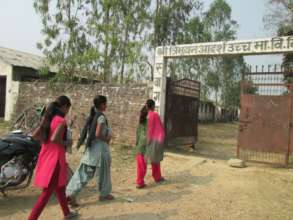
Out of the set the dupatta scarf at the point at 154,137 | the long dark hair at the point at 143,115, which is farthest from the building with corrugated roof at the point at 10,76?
the dupatta scarf at the point at 154,137

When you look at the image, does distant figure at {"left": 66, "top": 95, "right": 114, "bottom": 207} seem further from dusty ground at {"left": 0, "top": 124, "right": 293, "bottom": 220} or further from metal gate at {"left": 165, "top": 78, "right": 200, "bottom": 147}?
metal gate at {"left": 165, "top": 78, "right": 200, "bottom": 147}

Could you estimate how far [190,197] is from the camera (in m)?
5.67

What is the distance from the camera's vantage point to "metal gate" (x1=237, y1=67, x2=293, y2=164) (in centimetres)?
796

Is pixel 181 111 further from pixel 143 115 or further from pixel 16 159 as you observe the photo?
pixel 16 159

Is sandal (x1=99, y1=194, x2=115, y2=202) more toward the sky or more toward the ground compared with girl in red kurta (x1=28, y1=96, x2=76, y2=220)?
more toward the ground

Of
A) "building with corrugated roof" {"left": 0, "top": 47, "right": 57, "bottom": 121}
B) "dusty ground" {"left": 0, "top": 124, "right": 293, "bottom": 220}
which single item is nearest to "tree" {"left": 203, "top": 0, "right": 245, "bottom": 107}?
→ "building with corrugated roof" {"left": 0, "top": 47, "right": 57, "bottom": 121}

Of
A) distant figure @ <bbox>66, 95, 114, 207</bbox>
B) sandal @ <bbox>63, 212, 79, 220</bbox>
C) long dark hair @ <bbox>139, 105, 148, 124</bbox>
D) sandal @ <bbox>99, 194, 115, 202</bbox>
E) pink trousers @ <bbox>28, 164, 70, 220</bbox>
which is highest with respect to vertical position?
long dark hair @ <bbox>139, 105, 148, 124</bbox>

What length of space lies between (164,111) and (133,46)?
15.6 feet

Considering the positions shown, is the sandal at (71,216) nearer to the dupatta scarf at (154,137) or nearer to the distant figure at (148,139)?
the distant figure at (148,139)

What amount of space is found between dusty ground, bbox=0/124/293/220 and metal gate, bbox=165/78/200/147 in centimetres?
241

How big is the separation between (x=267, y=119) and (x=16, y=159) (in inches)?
233

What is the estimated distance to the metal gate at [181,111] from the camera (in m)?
10.1

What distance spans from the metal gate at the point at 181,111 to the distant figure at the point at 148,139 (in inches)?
145

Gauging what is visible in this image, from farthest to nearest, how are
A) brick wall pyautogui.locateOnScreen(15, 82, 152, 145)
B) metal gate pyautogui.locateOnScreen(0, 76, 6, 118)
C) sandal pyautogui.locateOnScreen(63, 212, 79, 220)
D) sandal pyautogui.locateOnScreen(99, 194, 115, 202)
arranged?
1. metal gate pyautogui.locateOnScreen(0, 76, 6, 118)
2. brick wall pyautogui.locateOnScreen(15, 82, 152, 145)
3. sandal pyautogui.locateOnScreen(99, 194, 115, 202)
4. sandal pyautogui.locateOnScreen(63, 212, 79, 220)
